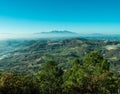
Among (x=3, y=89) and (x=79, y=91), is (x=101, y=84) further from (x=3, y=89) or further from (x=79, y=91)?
(x=3, y=89)

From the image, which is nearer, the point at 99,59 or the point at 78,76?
the point at 78,76

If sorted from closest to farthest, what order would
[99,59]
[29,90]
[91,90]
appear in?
[29,90], [91,90], [99,59]

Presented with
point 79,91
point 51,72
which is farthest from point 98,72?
point 51,72

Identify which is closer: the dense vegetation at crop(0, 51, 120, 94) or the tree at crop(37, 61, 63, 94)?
the dense vegetation at crop(0, 51, 120, 94)

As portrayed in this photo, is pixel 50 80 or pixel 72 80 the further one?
pixel 50 80

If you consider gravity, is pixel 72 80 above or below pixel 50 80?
above

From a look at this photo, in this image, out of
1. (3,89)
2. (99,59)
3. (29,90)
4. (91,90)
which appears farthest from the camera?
(99,59)

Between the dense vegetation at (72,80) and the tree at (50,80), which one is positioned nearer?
the dense vegetation at (72,80)

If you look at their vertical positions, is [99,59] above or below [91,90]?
above
